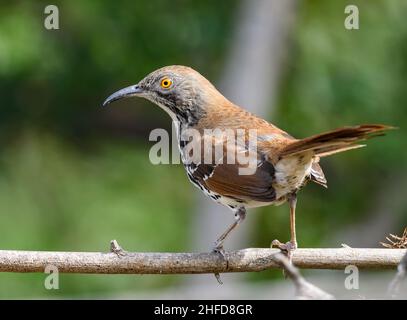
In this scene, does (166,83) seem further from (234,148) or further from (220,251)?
(220,251)

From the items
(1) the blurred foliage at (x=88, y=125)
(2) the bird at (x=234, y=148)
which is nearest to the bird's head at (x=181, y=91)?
(2) the bird at (x=234, y=148)

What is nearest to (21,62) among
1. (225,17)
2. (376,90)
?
(225,17)

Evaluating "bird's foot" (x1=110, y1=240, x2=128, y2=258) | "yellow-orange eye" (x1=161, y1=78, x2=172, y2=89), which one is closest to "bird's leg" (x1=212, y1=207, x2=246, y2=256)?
"bird's foot" (x1=110, y1=240, x2=128, y2=258)

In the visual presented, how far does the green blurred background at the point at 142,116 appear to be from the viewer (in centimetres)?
1057

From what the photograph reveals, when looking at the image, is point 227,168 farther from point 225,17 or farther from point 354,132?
point 225,17

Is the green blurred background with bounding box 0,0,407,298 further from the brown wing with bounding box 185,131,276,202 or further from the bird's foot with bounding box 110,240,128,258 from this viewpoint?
the bird's foot with bounding box 110,240,128,258

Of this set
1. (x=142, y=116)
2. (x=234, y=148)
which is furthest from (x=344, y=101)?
(x=234, y=148)

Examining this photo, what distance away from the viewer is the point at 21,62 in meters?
10.3

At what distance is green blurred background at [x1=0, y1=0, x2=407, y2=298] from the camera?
10.6 metres

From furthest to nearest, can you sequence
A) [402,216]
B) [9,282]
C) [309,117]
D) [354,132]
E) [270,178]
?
1. [402,216]
2. [309,117]
3. [9,282]
4. [270,178]
5. [354,132]

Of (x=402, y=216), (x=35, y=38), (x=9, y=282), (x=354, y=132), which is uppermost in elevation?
(x=35, y=38)

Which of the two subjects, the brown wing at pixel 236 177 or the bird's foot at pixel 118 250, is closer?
the bird's foot at pixel 118 250

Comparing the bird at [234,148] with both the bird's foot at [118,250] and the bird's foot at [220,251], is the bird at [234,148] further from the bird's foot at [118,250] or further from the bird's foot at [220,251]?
the bird's foot at [118,250]

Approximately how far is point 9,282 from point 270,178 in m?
5.76
